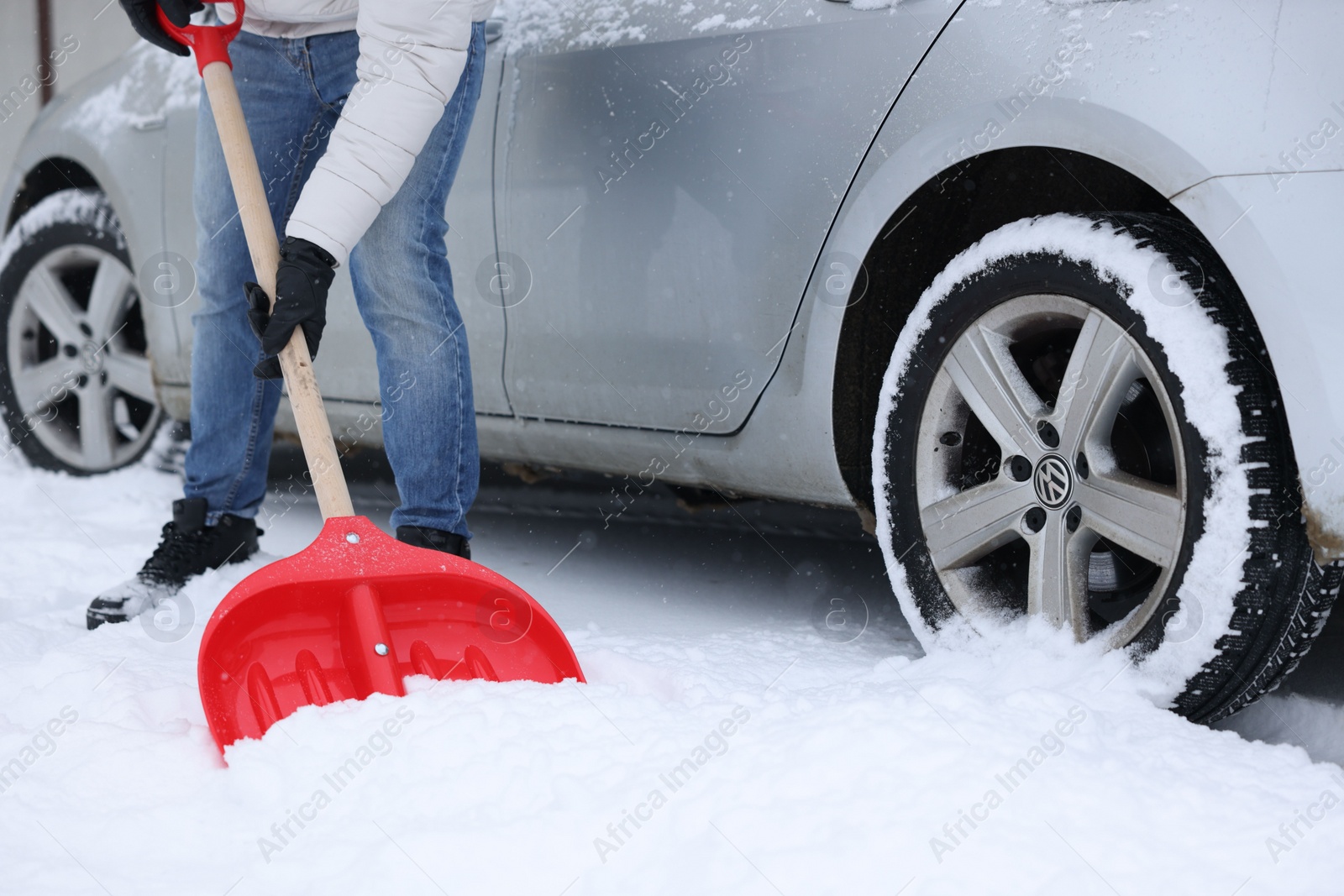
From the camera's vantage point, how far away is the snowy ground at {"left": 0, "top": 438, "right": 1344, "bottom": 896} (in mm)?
1179

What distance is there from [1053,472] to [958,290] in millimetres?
301

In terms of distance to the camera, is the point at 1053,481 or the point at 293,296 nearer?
the point at 1053,481

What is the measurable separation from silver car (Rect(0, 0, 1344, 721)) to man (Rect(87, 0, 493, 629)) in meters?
0.24

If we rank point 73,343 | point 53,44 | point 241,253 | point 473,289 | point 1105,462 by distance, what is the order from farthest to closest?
point 53,44
point 73,343
point 473,289
point 241,253
point 1105,462

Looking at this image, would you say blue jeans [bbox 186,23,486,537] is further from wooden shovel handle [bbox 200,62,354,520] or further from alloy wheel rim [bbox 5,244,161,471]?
alloy wheel rim [bbox 5,244,161,471]

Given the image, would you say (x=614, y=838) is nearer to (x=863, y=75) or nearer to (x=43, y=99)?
(x=863, y=75)

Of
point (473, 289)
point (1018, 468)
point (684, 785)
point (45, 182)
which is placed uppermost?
point (1018, 468)

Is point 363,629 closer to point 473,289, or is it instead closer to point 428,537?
point 428,537

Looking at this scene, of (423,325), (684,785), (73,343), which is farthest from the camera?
(73,343)

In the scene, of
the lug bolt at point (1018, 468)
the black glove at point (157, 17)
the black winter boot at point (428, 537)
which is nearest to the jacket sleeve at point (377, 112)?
the black glove at point (157, 17)

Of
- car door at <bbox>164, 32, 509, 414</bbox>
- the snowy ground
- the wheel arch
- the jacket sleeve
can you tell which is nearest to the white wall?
the wheel arch

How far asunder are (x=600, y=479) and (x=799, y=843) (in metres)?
2.37

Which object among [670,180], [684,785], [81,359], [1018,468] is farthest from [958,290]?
[81,359]

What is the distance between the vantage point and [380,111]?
1.73m
